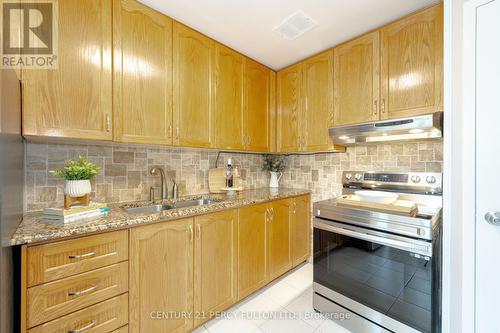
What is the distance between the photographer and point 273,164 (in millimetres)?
2855

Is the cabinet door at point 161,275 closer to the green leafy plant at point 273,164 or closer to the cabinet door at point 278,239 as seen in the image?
the cabinet door at point 278,239

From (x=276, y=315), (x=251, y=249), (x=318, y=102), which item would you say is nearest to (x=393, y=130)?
(x=318, y=102)

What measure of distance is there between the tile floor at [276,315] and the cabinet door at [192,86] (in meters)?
1.44

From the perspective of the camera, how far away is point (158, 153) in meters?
1.90

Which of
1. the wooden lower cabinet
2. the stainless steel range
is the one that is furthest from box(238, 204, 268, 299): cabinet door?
the stainless steel range

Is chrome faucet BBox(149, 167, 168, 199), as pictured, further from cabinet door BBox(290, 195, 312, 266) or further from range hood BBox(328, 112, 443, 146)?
range hood BBox(328, 112, 443, 146)

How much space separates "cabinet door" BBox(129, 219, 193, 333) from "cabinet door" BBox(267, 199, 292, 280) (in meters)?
0.88

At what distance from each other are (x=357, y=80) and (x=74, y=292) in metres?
2.46

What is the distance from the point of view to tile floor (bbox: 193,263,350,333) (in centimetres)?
157
